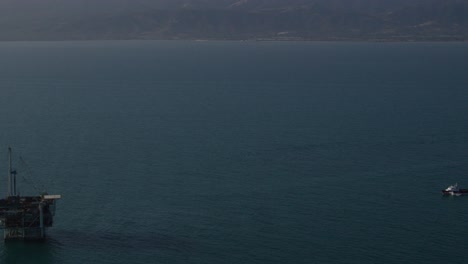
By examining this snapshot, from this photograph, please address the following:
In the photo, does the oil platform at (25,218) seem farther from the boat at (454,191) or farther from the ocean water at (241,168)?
the boat at (454,191)

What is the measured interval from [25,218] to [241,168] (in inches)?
653

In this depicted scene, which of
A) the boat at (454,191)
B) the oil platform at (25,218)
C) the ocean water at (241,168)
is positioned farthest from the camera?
the boat at (454,191)

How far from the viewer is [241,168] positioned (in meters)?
50.5

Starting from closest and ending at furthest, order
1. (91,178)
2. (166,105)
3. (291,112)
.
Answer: (91,178), (291,112), (166,105)

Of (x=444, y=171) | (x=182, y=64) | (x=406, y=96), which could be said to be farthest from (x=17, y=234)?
(x=182, y=64)

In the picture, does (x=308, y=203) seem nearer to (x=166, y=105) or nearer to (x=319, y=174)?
(x=319, y=174)

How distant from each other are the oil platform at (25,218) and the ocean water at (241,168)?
1.64ft

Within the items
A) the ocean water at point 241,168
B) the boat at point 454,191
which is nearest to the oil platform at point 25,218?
the ocean water at point 241,168

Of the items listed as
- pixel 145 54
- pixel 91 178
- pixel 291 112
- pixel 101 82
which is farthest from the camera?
pixel 145 54

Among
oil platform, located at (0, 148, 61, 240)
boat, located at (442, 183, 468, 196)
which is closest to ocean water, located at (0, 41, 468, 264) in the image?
oil platform, located at (0, 148, 61, 240)

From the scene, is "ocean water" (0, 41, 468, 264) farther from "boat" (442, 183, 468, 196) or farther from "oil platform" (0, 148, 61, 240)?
"boat" (442, 183, 468, 196)

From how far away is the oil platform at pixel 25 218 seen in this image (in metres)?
37.1

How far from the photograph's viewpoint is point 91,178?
4809 centimetres

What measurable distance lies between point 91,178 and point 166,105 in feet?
105
